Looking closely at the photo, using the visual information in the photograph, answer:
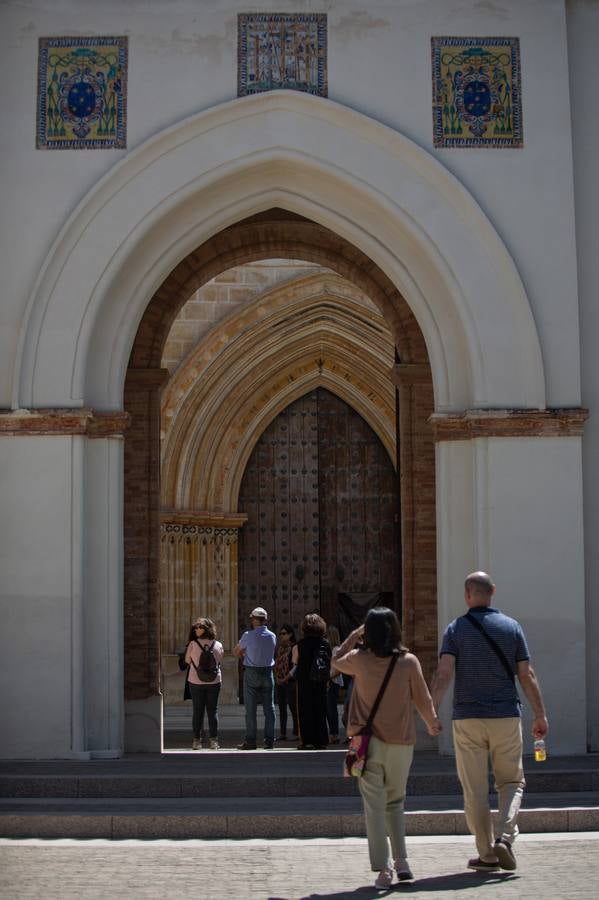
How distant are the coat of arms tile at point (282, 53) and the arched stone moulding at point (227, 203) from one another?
146 millimetres

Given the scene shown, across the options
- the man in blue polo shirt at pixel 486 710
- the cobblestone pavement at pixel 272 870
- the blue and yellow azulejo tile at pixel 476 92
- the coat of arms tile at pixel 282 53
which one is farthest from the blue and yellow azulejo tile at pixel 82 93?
the man in blue polo shirt at pixel 486 710

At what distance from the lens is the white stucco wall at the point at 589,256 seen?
1261 centimetres

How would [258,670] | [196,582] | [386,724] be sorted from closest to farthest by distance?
1. [386,724]
2. [258,670]
3. [196,582]

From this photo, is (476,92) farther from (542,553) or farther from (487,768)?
(487,768)

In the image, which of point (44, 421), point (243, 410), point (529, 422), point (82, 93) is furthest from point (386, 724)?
point (243, 410)

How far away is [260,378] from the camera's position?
23.4m

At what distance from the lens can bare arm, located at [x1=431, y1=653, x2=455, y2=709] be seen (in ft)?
26.6

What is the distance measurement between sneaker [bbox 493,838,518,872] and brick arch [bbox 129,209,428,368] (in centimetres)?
701

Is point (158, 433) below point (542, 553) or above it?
above

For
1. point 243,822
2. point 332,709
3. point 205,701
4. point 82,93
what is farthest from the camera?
point 332,709

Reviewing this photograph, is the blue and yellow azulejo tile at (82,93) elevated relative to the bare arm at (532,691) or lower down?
elevated

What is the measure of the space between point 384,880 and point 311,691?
6460mm

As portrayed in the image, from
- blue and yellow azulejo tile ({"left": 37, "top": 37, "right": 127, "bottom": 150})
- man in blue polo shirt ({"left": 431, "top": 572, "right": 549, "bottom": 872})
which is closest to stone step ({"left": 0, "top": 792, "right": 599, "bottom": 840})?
man in blue polo shirt ({"left": 431, "top": 572, "right": 549, "bottom": 872})

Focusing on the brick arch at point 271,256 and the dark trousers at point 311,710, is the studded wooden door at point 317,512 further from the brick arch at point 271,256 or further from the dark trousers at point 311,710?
the dark trousers at point 311,710
